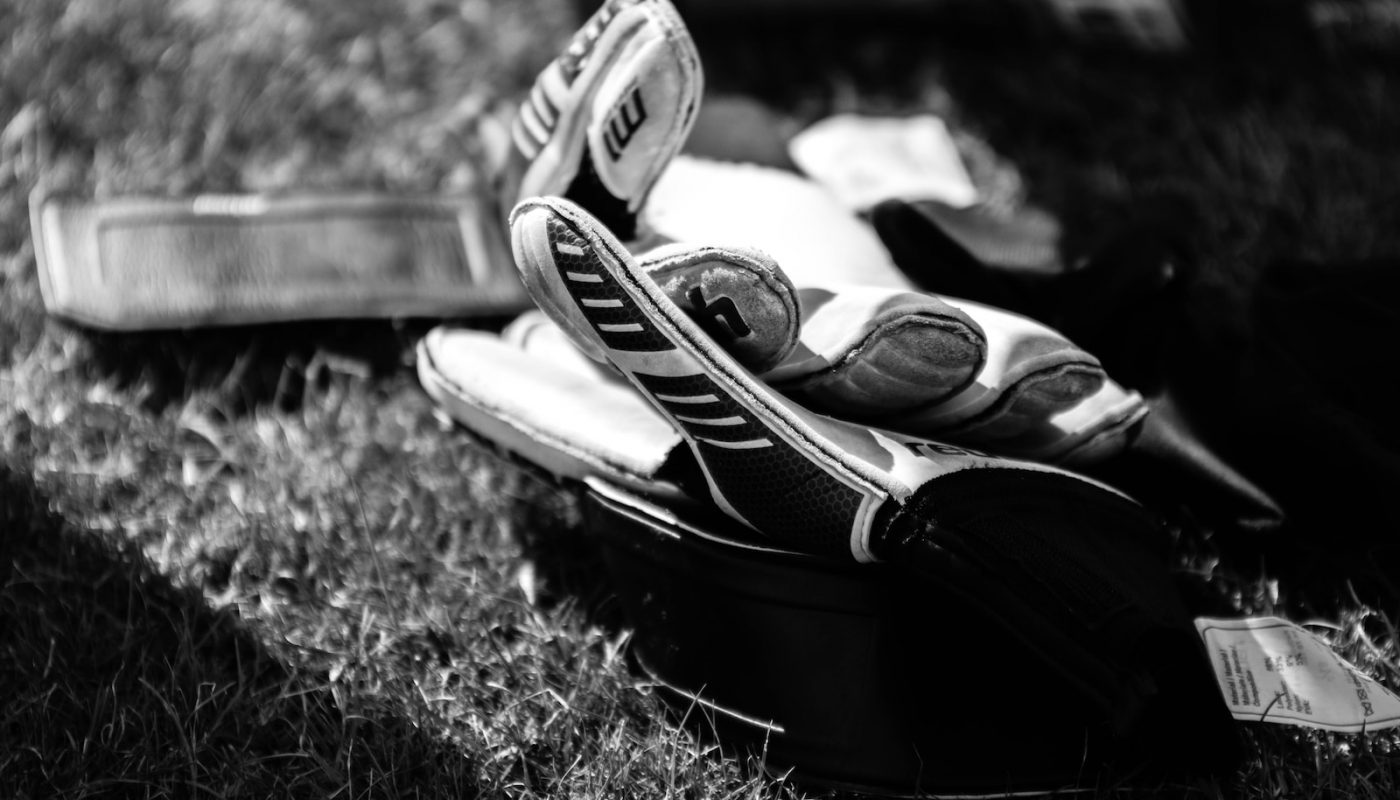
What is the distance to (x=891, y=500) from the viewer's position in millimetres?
1133

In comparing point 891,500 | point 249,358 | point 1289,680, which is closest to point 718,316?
point 891,500

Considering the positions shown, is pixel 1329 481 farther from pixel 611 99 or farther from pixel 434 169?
pixel 434 169

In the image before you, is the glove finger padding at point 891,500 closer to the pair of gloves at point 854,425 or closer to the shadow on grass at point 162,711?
the pair of gloves at point 854,425

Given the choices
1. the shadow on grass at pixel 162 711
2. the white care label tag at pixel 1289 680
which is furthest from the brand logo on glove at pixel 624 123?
the white care label tag at pixel 1289 680

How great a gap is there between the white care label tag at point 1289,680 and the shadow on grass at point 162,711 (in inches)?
30.2

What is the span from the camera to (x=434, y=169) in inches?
89.7

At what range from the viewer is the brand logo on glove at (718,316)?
1.16m

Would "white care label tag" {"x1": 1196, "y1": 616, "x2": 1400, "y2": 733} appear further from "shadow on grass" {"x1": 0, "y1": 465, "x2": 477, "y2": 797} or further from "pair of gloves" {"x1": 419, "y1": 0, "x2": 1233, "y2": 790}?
"shadow on grass" {"x1": 0, "y1": 465, "x2": 477, "y2": 797}

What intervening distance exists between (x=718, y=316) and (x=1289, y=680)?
69cm

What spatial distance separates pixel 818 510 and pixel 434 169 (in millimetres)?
1360

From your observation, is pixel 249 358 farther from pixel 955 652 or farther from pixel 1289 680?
pixel 1289 680

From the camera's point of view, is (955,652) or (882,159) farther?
(882,159)

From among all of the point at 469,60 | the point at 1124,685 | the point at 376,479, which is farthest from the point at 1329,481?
the point at 469,60

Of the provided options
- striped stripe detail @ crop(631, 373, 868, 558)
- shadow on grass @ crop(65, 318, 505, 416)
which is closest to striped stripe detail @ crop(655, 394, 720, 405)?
striped stripe detail @ crop(631, 373, 868, 558)
